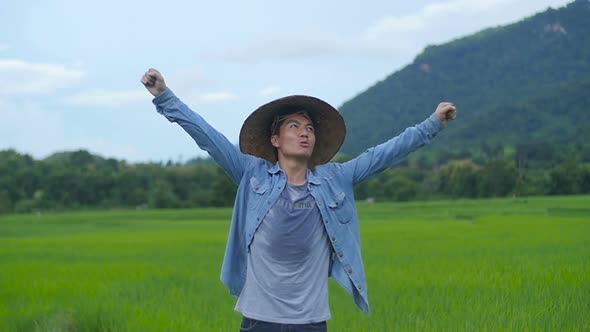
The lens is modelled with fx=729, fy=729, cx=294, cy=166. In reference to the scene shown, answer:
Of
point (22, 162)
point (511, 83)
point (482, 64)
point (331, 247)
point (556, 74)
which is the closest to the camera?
point (331, 247)

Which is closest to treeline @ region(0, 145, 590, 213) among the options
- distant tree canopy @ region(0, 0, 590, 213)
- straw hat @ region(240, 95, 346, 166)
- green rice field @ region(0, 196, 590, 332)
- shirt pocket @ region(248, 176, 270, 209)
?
distant tree canopy @ region(0, 0, 590, 213)

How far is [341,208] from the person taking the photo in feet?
8.74

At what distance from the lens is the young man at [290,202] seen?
8.29 ft

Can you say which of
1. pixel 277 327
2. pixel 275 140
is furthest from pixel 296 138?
pixel 277 327

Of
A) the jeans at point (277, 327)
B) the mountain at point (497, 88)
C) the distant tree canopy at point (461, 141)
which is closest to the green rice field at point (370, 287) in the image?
the jeans at point (277, 327)

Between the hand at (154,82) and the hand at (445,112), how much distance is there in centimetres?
100

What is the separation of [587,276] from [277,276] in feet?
15.7

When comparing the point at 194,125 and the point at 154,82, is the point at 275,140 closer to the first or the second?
the point at 194,125

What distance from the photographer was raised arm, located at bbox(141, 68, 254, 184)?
8.30 feet

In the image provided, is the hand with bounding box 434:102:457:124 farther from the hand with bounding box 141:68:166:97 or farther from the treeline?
the treeline

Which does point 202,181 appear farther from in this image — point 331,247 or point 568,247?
point 331,247

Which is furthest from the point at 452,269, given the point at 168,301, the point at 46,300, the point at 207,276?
the point at 46,300

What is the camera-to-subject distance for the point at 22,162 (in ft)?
151

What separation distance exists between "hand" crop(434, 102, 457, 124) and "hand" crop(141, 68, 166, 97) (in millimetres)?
997
